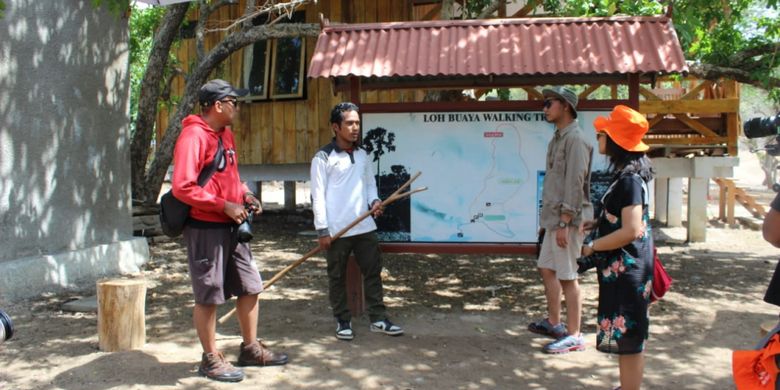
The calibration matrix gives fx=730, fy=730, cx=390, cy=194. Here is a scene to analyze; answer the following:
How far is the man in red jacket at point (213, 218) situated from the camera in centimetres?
429

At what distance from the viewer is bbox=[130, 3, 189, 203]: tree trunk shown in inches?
390

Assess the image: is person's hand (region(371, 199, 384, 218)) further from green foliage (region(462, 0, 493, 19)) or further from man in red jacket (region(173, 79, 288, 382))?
green foliage (region(462, 0, 493, 19))

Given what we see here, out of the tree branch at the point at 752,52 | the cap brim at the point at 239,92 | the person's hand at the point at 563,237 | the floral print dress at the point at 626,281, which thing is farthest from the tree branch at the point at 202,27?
the floral print dress at the point at 626,281

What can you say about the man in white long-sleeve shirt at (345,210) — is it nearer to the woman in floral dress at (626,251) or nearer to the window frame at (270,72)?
the woman in floral dress at (626,251)

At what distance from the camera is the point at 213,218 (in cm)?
446

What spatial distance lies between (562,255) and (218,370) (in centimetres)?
249

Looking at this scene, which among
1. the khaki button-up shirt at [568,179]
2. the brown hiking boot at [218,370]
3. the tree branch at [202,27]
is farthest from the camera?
A: the tree branch at [202,27]

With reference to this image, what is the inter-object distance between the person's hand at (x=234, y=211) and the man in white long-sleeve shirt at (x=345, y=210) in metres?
Answer: 1.07

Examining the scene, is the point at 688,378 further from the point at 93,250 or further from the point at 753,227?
the point at 753,227

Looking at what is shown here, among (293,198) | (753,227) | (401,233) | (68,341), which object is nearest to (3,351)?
(68,341)

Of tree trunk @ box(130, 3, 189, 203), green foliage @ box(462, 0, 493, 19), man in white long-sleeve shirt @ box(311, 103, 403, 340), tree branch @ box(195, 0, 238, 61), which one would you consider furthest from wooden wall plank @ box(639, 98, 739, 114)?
man in white long-sleeve shirt @ box(311, 103, 403, 340)

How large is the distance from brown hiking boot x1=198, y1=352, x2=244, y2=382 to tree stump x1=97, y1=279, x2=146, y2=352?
0.90 metres

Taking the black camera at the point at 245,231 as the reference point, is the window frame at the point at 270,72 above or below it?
above

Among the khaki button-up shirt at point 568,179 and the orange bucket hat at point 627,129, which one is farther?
the khaki button-up shirt at point 568,179
